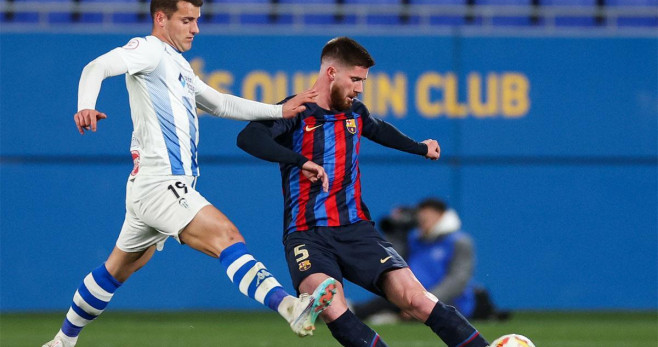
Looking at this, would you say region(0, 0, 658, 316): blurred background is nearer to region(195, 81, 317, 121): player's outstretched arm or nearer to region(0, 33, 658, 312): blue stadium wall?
region(0, 33, 658, 312): blue stadium wall

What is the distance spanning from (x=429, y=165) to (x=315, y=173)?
25.9ft

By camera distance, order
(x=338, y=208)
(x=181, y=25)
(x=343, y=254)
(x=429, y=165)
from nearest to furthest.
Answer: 1. (x=343, y=254)
2. (x=338, y=208)
3. (x=181, y=25)
4. (x=429, y=165)

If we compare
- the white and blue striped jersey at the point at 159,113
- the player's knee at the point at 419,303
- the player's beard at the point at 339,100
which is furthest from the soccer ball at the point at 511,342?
the white and blue striped jersey at the point at 159,113

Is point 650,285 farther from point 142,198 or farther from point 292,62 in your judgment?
point 142,198

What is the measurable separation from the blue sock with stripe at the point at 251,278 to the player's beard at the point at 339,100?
A: 924 millimetres

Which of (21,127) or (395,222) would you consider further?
(21,127)

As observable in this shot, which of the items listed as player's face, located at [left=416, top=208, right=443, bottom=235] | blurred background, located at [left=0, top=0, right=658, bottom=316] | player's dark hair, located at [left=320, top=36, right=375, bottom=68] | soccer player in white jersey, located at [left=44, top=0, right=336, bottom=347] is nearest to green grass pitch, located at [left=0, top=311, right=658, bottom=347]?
blurred background, located at [left=0, top=0, right=658, bottom=316]

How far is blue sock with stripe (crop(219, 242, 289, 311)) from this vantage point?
5.30m

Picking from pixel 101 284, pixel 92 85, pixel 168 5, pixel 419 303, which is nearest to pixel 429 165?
pixel 101 284

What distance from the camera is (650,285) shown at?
13.3 metres

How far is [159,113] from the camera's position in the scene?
5898mm

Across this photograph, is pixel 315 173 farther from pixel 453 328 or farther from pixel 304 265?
pixel 453 328

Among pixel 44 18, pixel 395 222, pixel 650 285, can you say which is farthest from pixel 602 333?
pixel 44 18

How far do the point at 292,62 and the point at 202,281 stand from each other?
2.81 metres
